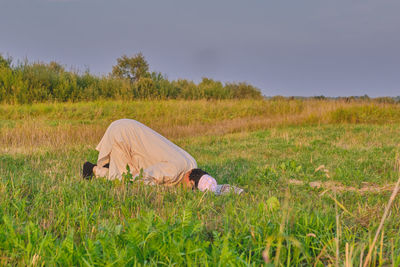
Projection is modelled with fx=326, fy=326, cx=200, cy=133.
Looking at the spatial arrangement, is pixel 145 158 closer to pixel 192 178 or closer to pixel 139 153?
pixel 139 153

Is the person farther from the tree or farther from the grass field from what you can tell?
the tree

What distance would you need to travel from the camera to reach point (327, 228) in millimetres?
2232

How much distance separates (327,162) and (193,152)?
11.8 feet

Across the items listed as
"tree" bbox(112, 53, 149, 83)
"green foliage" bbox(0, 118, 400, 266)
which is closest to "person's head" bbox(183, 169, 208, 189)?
"green foliage" bbox(0, 118, 400, 266)

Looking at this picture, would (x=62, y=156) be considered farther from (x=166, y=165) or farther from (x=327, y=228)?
(x=327, y=228)

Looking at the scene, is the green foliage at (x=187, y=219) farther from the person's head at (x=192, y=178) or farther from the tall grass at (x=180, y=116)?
the tall grass at (x=180, y=116)

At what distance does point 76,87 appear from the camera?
2072cm

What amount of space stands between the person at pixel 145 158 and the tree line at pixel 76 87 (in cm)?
1635

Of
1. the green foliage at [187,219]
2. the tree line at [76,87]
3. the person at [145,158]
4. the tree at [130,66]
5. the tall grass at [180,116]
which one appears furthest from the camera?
the tree at [130,66]

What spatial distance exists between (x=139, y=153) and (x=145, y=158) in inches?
4.4

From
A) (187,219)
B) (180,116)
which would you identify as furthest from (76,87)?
(187,219)

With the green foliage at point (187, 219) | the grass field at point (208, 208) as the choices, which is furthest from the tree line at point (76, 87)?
the green foliage at point (187, 219)

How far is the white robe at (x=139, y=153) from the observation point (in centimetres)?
448

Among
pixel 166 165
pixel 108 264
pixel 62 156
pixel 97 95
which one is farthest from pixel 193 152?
pixel 97 95
